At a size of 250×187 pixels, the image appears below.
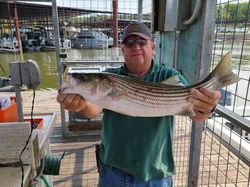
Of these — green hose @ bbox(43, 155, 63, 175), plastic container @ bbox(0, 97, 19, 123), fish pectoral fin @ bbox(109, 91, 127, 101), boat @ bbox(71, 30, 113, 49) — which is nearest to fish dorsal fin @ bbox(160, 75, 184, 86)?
fish pectoral fin @ bbox(109, 91, 127, 101)

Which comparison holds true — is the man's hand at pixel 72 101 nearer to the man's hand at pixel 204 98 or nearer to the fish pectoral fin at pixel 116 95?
the fish pectoral fin at pixel 116 95

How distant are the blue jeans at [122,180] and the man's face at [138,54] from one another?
0.67 m

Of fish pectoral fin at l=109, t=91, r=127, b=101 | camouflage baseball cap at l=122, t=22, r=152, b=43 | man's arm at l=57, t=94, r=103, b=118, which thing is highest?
camouflage baseball cap at l=122, t=22, r=152, b=43

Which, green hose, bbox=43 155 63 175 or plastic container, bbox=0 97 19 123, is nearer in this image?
green hose, bbox=43 155 63 175

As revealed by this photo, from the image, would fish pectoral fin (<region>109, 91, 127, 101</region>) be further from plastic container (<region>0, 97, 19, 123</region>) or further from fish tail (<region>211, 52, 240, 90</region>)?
plastic container (<region>0, 97, 19, 123</region>)

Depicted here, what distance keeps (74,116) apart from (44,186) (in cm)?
241

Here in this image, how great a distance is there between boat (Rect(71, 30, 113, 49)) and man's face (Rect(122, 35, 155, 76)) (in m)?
2.85

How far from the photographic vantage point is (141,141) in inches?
68.5

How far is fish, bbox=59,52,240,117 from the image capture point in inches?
54.0

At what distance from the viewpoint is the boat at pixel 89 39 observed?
461 cm

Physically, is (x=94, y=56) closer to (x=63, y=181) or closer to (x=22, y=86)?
(x=63, y=181)

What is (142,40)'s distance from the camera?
1.79m

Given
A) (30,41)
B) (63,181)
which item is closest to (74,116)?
(63,181)

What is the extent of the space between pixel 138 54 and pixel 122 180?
83 cm
